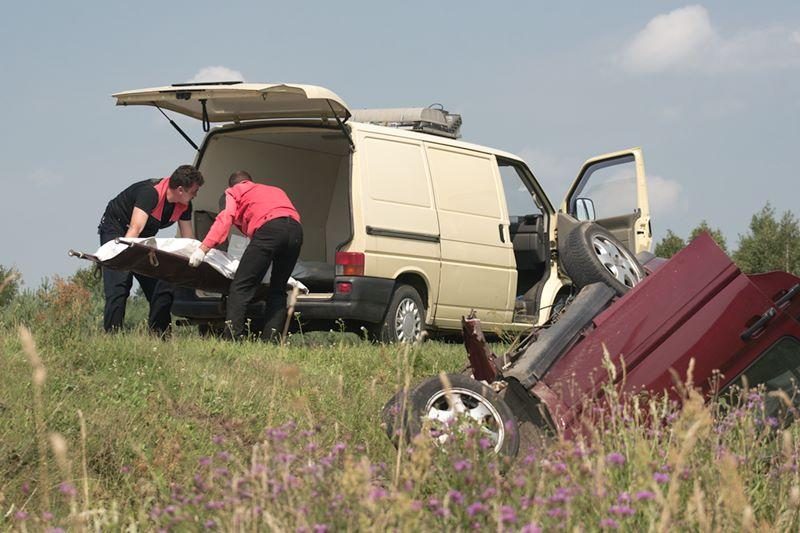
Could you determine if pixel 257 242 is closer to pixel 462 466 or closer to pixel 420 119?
pixel 420 119

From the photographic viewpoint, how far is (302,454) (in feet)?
12.6

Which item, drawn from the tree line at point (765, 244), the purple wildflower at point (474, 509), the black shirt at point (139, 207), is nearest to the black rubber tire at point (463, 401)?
the purple wildflower at point (474, 509)

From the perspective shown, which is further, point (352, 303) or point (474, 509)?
point (352, 303)

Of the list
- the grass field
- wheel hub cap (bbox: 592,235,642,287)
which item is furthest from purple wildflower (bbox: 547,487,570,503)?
wheel hub cap (bbox: 592,235,642,287)

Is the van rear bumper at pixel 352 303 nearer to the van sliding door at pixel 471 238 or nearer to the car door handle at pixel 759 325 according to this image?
the van sliding door at pixel 471 238

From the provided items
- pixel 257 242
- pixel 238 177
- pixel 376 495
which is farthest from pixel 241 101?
pixel 376 495

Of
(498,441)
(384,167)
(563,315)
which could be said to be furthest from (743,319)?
(384,167)

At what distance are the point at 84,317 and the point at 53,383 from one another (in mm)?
1512

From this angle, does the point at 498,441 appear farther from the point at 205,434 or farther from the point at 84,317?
the point at 84,317

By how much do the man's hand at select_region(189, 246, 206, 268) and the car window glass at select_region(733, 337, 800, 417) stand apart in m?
5.19

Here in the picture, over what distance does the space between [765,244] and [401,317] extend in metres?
28.8

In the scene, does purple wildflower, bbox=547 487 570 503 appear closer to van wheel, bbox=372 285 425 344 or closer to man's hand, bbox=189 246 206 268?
man's hand, bbox=189 246 206 268

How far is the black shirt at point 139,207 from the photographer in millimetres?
10422

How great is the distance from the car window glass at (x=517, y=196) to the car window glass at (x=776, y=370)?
6308 millimetres
